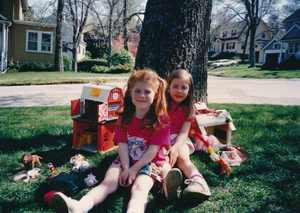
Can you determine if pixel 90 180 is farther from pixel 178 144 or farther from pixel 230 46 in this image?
pixel 230 46

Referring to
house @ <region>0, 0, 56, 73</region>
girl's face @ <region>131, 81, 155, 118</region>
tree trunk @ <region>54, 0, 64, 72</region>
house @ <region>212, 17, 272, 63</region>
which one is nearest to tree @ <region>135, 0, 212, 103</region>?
girl's face @ <region>131, 81, 155, 118</region>

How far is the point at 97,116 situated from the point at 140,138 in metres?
0.87

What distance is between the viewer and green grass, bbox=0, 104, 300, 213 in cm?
222

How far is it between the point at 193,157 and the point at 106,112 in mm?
1309

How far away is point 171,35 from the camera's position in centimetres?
350

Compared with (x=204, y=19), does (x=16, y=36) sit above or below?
above

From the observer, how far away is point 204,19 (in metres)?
3.78

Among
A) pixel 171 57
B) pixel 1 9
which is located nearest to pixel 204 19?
pixel 171 57

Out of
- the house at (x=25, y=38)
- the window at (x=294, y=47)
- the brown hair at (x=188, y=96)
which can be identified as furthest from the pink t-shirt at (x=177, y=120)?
the window at (x=294, y=47)

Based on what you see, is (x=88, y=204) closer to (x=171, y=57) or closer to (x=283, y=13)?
(x=171, y=57)

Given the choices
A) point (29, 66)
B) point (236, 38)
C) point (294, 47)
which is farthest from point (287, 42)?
point (29, 66)

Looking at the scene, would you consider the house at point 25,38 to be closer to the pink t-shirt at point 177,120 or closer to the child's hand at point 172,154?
the pink t-shirt at point 177,120

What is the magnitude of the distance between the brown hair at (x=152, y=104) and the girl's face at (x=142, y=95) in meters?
0.04

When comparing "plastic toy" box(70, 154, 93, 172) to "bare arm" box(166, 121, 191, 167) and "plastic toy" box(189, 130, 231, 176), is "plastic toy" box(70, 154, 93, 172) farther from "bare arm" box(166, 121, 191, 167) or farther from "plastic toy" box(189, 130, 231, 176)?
"plastic toy" box(189, 130, 231, 176)
